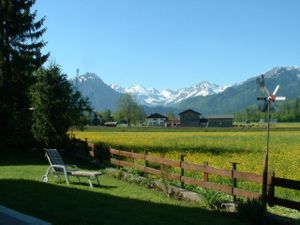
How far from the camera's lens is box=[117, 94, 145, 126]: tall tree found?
17200 centimetres

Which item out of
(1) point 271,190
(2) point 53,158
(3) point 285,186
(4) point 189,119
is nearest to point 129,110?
(4) point 189,119

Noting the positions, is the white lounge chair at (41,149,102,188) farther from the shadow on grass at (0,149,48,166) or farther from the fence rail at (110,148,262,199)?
the shadow on grass at (0,149,48,166)

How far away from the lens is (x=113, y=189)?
15.4 meters

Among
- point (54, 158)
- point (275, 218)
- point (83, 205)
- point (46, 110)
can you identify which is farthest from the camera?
point (46, 110)

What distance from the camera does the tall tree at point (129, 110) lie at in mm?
172000

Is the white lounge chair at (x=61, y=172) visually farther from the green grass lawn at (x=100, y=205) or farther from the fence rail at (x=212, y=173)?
the fence rail at (x=212, y=173)

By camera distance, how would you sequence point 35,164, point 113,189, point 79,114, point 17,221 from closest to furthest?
point 17,221, point 113,189, point 35,164, point 79,114

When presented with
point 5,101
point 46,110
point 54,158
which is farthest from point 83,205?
point 5,101

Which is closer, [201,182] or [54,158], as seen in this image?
[201,182]

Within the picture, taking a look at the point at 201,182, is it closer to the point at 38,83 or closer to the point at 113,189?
the point at 113,189

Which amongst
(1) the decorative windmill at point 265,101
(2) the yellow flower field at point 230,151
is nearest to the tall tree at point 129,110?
(2) the yellow flower field at point 230,151

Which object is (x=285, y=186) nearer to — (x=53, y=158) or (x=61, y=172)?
(x=61, y=172)

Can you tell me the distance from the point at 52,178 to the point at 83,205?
6.49m

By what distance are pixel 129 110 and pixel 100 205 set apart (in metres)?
160
